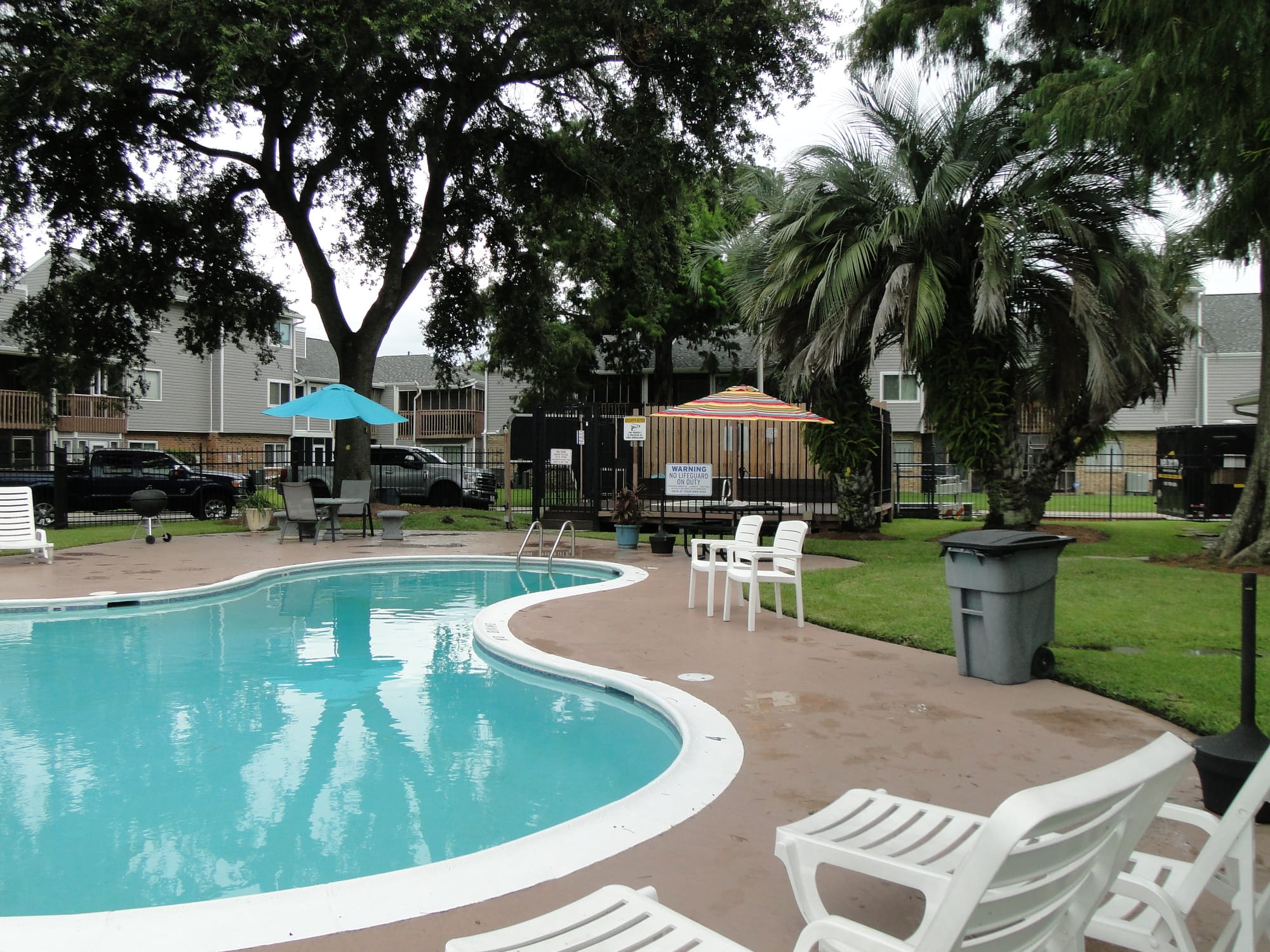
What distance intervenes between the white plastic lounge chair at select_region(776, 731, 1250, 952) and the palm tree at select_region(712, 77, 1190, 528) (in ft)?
35.3

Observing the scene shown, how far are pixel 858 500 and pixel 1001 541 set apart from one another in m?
10.9

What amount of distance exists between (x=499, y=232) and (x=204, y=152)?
21.2ft

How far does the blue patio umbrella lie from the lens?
53.6ft

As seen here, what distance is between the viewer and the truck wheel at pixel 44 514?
61.4 ft

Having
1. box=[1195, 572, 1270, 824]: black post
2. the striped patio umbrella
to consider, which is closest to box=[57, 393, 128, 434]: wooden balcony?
the striped patio umbrella

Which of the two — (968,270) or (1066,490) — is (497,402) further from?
(968,270)

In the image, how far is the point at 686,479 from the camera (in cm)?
1562

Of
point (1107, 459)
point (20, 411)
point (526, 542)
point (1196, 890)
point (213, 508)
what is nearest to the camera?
point (1196, 890)

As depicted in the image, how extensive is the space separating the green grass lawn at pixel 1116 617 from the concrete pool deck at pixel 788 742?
32 cm

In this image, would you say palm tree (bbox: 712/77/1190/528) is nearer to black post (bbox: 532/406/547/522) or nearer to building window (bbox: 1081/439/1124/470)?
black post (bbox: 532/406/547/522)

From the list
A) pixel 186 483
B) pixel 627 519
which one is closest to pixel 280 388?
pixel 186 483

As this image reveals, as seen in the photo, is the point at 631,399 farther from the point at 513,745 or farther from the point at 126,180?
the point at 513,745

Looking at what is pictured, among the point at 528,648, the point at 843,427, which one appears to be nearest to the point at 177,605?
the point at 528,648

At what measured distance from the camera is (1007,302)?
1387 centimetres
